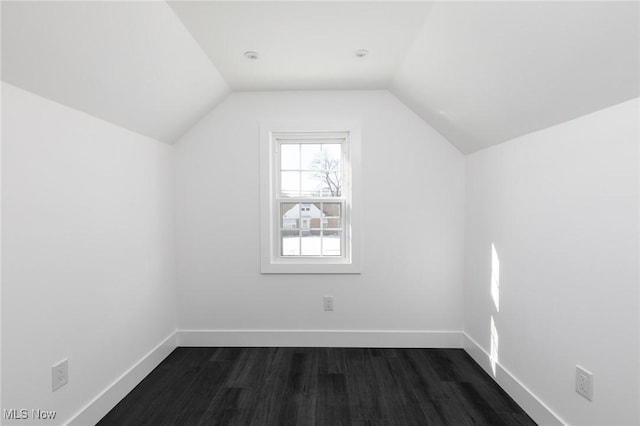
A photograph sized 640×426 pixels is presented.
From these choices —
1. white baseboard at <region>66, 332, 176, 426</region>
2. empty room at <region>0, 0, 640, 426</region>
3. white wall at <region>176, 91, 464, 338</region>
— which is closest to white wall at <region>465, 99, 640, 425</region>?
empty room at <region>0, 0, 640, 426</region>

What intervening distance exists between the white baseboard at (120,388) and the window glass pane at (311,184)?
5.98 feet

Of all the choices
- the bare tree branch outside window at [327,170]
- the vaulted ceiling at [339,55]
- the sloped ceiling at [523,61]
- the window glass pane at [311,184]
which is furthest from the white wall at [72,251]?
the sloped ceiling at [523,61]

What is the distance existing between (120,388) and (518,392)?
2.65 meters

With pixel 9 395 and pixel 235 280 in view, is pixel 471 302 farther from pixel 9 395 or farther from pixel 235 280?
pixel 9 395

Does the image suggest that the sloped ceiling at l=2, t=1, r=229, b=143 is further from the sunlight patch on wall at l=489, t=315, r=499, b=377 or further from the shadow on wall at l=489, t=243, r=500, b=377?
the sunlight patch on wall at l=489, t=315, r=499, b=377

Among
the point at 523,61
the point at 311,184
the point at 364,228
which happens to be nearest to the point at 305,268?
the point at 364,228

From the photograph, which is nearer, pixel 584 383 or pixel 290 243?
pixel 584 383

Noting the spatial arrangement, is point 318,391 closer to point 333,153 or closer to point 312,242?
point 312,242

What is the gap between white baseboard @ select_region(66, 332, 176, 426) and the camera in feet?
6.40

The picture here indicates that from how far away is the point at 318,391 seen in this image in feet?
7.73

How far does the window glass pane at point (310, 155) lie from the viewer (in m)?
3.26

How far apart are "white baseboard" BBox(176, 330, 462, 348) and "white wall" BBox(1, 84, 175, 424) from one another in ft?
1.55

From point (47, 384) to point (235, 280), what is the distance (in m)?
1.56

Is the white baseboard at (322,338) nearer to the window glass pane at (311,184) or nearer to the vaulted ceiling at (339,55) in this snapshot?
the window glass pane at (311,184)
